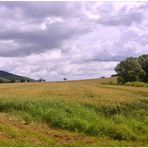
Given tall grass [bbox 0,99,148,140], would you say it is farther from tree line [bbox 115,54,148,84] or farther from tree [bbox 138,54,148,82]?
tree [bbox 138,54,148,82]

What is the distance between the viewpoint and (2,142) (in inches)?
599

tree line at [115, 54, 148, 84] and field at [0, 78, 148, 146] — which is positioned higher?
tree line at [115, 54, 148, 84]

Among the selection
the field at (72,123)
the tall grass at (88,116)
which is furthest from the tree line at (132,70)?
the tall grass at (88,116)

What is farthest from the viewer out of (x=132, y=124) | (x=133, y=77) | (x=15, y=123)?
(x=133, y=77)

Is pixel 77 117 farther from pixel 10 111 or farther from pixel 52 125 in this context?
pixel 10 111

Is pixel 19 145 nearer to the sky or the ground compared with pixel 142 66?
nearer to the ground

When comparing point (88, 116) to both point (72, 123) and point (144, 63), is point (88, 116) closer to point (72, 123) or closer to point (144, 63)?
point (72, 123)

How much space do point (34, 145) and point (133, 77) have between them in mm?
80292

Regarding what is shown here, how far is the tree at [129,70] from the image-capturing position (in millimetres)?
93125

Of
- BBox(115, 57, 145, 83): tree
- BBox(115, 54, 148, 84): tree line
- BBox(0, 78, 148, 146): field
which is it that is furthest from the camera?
BBox(115, 54, 148, 84): tree line

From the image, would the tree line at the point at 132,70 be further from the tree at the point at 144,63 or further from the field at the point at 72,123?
the field at the point at 72,123

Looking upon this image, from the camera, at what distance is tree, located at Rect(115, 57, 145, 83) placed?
93125 millimetres

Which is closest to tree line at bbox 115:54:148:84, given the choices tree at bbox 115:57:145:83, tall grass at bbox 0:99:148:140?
tree at bbox 115:57:145:83

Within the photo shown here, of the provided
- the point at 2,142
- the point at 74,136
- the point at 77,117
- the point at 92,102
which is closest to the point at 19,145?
the point at 2,142
